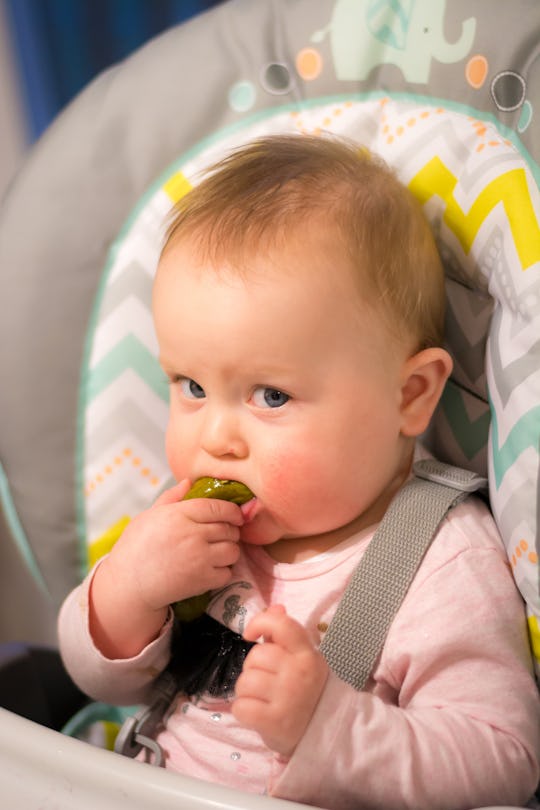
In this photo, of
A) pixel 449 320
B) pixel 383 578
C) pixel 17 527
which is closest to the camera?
pixel 383 578

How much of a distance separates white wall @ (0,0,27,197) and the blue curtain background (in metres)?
0.01

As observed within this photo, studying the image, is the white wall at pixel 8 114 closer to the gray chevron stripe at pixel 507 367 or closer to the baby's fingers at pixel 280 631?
the gray chevron stripe at pixel 507 367

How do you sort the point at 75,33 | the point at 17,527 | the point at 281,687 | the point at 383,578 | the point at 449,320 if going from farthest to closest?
the point at 75,33, the point at 17,527, the point at 449,320, the point at 383,578, the point at 281,687

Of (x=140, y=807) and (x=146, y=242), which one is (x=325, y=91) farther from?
(x=140, y=807)

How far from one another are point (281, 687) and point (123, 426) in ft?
1.20

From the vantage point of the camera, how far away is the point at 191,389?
0.77 m

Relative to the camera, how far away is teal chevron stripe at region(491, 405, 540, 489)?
0.68 meters

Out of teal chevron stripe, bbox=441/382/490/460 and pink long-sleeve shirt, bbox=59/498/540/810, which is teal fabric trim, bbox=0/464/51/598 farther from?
teal chevron stripe, bbox=441/382/490/460

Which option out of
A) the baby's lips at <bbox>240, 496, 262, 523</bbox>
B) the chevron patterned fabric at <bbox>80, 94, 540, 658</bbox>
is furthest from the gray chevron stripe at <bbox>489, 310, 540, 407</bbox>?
the baby's lips at <bbox>240, 496, 262, 523</bbox>

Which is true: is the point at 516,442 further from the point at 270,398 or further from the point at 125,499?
the point at 125,499

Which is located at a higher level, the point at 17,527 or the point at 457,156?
the point at 457,156

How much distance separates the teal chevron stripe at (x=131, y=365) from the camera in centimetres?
90

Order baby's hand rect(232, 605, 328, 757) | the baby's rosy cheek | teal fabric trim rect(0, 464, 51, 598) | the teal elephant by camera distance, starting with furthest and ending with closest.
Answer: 1. teal fabric trim rect(0, 464, 51, 598)
2. the teal elephant
3. the baby's rosy cheek
4. baby's hand rect(232, 605, 328, 757)

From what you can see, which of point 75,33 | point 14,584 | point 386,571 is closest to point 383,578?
point 386,571
